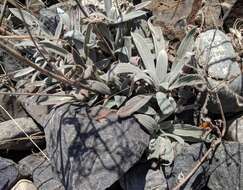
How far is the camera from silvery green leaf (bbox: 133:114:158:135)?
2.67m

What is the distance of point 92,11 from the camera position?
311cm

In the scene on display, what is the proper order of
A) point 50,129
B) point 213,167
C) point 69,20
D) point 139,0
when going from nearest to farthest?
point 213,167 → point 50,129 → point 69,20 → point 139,0

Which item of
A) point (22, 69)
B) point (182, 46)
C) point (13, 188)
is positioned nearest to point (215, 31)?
point (182, 46)

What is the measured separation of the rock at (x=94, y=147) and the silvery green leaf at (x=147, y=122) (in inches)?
1.2

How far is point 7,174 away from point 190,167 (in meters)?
1.11

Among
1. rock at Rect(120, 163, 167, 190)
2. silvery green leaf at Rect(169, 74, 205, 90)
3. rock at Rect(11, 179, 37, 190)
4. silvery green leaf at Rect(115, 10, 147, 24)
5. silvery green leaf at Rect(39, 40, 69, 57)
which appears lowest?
rock at Rect(11, 179, 37, 190)

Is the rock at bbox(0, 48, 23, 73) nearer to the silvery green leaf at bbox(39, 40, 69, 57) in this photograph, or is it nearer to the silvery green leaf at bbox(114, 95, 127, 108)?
the silvery green leaf at bbox(39, 40, 69, 57)

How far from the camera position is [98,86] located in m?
2.77

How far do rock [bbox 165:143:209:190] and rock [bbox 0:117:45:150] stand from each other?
3.03ft

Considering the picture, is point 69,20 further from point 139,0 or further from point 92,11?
point 139,0

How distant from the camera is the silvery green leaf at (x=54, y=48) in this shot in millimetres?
3004

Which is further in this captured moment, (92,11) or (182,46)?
(92,11)

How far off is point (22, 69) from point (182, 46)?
1.03 metres

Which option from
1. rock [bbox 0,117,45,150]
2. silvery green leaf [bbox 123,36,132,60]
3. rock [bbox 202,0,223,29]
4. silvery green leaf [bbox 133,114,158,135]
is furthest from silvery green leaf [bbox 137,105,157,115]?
rock [bbox 0,117,45,150]
